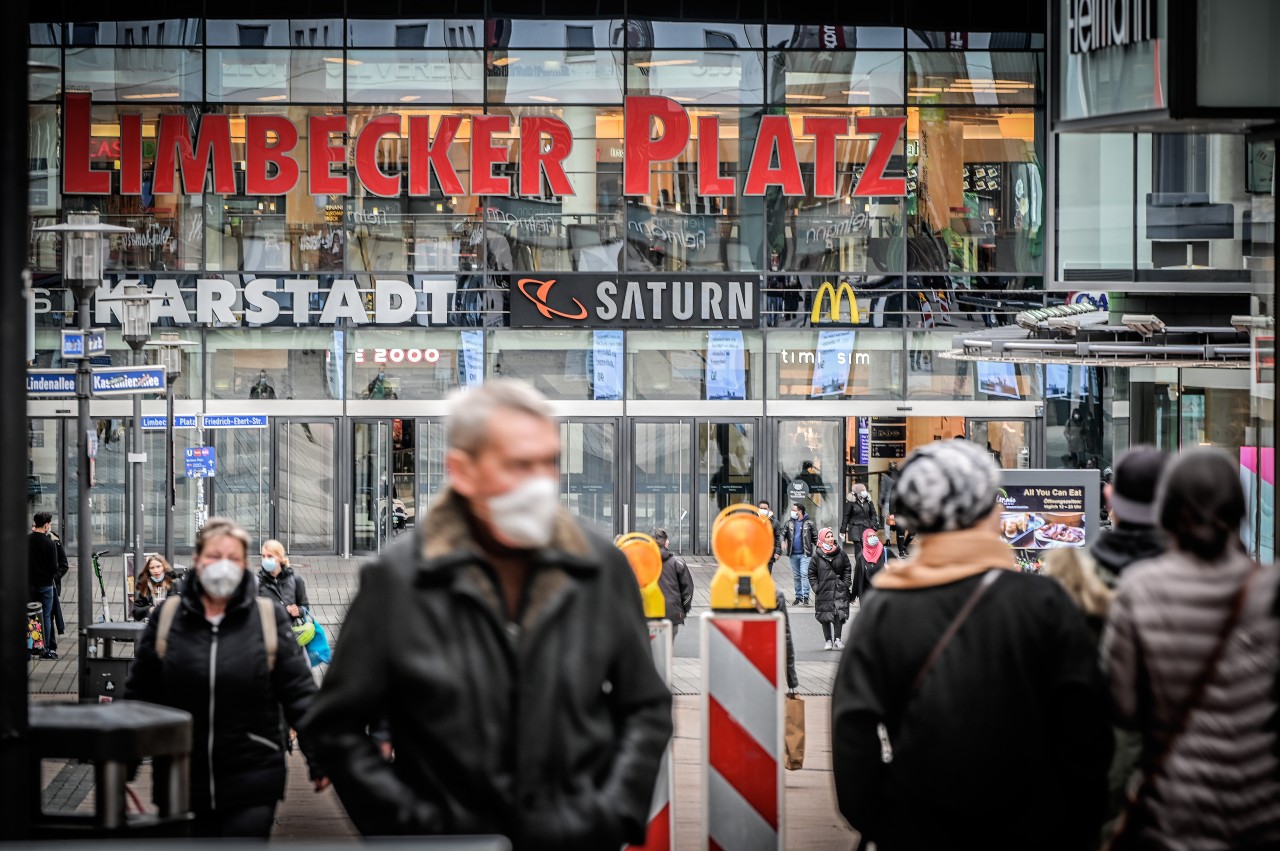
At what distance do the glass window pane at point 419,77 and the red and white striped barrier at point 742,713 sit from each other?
27558mm

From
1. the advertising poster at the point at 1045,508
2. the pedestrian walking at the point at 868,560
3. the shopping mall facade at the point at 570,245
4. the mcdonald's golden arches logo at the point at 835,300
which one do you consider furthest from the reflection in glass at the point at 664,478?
the advertising poster at the point at 1045,508

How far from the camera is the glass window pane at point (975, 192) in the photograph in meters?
33.0

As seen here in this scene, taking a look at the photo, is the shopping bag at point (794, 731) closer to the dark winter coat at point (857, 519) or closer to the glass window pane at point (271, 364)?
the dark winter coat at point (857, 519)

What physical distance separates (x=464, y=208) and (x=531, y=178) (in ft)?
4.55

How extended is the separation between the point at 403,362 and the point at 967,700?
28.8 metres

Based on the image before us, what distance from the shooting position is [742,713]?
6496mm

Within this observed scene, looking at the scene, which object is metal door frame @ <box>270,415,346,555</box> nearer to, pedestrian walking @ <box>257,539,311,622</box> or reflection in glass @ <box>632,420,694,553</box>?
reflection in glass @ <box>632,420,694,553</box>

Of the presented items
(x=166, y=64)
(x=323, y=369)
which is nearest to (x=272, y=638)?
(x=323, y=369)

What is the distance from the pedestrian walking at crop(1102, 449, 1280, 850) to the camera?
381 centimetres

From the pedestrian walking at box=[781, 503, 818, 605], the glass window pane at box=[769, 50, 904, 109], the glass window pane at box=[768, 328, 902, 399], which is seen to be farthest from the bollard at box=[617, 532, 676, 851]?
the glass window pane at box=[769, 50, 904, 109]

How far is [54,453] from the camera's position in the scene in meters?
32.2

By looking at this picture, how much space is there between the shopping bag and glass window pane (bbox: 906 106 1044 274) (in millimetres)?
24057

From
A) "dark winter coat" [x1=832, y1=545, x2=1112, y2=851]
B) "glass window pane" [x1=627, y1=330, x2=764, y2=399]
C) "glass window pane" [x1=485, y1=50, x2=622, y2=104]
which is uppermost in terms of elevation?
"glass window pane" [x1=485, y1=50, x2=622, y2=104]

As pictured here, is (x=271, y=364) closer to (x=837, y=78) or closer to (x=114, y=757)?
(x=837, y=78)
